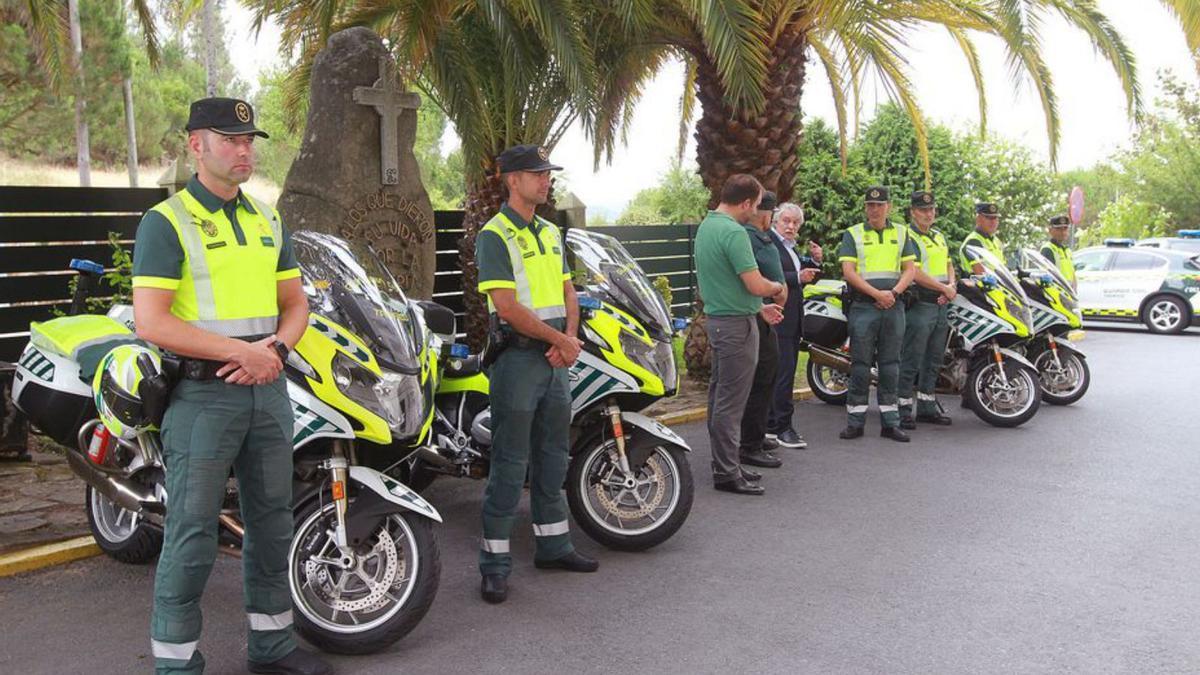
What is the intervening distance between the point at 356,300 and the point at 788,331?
4532 millimetres

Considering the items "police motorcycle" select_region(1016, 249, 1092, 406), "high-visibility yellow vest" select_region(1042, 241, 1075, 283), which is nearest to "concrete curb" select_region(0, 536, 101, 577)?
"police motorcycle" select_region(1016, 249, 1092, 406)

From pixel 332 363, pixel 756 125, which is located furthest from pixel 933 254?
pixel 332 363

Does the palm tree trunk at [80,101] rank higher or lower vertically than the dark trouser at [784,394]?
higher

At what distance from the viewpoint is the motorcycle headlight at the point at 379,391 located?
13.6 ft

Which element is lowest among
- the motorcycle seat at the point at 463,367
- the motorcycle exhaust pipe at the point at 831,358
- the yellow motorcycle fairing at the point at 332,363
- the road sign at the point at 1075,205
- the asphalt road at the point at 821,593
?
the asphalt road at the point at 821,593

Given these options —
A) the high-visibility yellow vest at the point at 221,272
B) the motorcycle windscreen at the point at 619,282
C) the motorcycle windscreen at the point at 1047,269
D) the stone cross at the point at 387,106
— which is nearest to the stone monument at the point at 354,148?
the stone cross at the point at 387,106

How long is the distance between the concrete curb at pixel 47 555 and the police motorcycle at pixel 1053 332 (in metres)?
7.76

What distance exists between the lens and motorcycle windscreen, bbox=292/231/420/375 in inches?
167

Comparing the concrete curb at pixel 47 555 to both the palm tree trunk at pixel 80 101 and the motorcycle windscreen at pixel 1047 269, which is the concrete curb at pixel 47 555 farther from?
the palm tree trunk at pixel 80 101

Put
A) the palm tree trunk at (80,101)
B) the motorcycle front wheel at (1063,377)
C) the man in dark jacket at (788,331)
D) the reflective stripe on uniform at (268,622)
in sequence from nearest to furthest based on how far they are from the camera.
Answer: the reflective stripe on uniform at (268,622) < the man in dark jacket at (788,331) < the motorcycle front wheel at (1063,377) < the palm tree trunk at (80,101)

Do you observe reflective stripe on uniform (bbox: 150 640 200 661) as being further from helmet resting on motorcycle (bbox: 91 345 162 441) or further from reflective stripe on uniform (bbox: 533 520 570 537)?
reflective stripe on uniform (bbox: 533 520 570 537)

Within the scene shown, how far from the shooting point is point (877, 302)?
842 centimetres

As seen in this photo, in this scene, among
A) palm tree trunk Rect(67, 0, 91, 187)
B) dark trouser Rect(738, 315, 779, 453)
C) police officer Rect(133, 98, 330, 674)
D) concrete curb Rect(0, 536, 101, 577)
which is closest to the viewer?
police officer Rect(133, 98, 330, 674)

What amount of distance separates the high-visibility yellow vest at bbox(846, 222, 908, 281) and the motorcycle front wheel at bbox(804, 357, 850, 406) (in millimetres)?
1709
